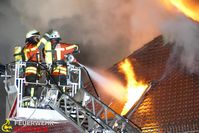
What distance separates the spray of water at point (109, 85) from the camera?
1030cm

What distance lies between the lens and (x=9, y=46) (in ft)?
38.5

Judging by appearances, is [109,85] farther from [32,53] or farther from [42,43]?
[42,43]

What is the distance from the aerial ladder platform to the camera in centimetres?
706

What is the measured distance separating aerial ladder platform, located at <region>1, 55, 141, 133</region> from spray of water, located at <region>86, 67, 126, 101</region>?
8.95 feet

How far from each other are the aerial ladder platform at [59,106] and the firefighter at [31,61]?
8 centimetres

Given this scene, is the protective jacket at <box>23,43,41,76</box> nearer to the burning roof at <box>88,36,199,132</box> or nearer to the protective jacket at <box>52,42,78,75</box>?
the protective jacket at <box>52,42,78,75</box>

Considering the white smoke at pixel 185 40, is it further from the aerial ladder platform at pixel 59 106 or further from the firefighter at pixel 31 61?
the firefighter at pixel 31 61

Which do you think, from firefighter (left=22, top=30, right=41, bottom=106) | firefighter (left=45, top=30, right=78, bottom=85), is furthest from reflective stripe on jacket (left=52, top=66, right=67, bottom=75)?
firefighter (left=22, top=30, right=41, bottom=106)

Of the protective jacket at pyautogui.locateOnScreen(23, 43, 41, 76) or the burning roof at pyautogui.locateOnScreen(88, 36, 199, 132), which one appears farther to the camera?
the burning roof at pyautogui.locateOnScreen(88, 36, 199, 132)

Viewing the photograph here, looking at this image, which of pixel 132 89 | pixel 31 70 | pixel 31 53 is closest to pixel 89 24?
pixel 132 89

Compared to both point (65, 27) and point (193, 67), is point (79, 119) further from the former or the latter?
point (65, 27)

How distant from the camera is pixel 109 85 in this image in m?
10.9

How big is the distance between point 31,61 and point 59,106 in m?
0.99

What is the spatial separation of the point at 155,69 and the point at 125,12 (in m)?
1.73
